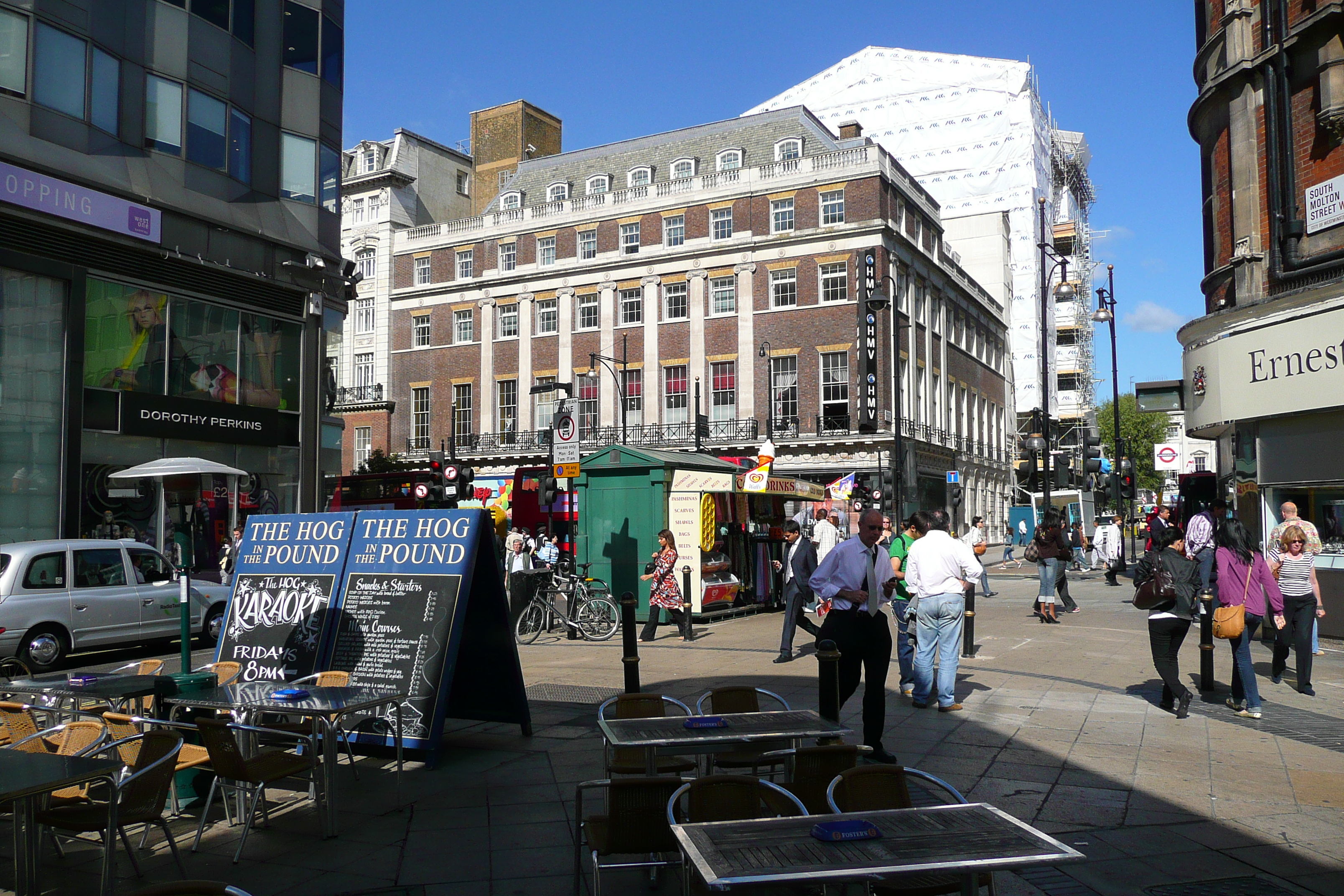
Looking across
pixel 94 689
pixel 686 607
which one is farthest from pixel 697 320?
pixel 94 689

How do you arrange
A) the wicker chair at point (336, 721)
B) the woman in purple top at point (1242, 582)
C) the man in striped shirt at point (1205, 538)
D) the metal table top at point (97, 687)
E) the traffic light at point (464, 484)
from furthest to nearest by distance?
the traffic light at point (464, 484), the man in striped shirt at point (1205, 538), the woman in purple top at point (1242, 582), the wicker chair at point (336, 721), the metal table top at point (97, 687)

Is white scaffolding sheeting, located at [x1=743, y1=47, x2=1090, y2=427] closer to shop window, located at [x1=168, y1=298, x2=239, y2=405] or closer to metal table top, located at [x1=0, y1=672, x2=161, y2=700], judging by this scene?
shop window, located at [x1=168, y1=298, x2=239, y2=405]

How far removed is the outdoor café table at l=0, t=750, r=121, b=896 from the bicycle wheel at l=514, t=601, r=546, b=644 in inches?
429

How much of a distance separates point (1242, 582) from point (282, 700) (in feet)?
28.5

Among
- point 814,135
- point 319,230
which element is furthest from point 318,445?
point 814,135

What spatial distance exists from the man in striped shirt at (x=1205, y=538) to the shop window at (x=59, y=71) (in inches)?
789

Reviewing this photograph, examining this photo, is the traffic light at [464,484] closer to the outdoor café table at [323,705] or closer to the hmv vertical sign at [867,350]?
the outdoor café table at [323,705]

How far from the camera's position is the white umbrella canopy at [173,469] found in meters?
18.2

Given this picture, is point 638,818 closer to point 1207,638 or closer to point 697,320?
point 1207,638

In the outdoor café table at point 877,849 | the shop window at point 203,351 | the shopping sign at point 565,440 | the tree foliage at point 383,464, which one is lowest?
the outdoor café table at point 877,849

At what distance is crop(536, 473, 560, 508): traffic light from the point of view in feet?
72.0

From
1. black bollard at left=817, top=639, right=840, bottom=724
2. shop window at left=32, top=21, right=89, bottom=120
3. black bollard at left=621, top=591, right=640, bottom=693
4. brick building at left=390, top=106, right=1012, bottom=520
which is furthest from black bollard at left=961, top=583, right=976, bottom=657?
brick building at left=390, top=106, right=1012, bottom=520

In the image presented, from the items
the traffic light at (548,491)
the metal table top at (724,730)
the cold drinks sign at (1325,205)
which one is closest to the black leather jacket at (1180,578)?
the metal table top at (724,730)

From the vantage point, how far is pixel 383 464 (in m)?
49.2
